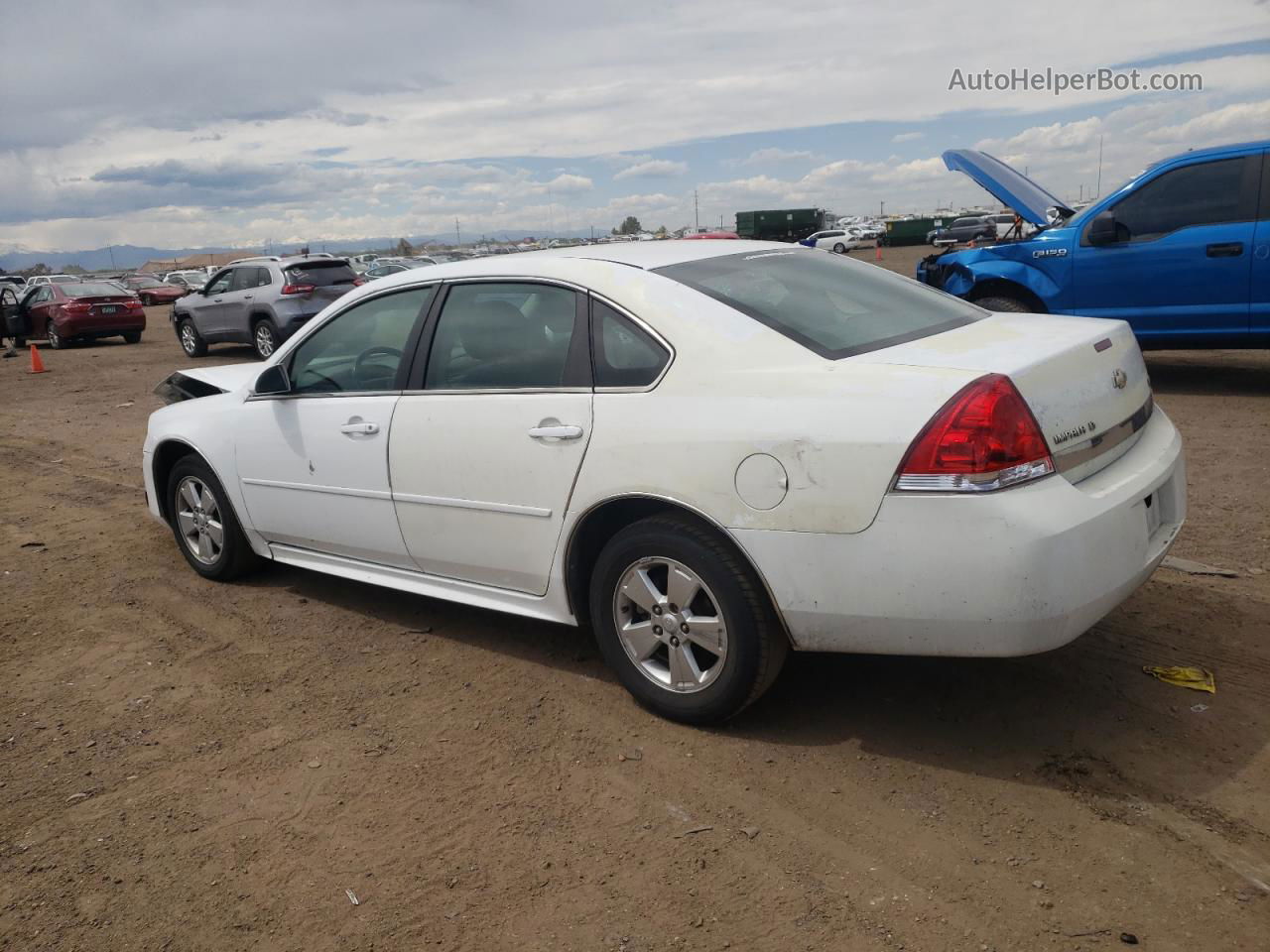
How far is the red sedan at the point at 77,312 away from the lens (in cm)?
2095

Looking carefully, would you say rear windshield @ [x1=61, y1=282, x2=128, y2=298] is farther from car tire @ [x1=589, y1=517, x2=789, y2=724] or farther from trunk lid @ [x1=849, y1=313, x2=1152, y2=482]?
trunk lid @ [x1=849, y1=313, x2=1152, y2=482]

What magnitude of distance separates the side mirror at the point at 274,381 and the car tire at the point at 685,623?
1958 mm

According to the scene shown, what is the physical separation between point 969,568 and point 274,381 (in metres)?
3.29

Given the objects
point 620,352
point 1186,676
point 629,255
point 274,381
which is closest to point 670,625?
point 620,352

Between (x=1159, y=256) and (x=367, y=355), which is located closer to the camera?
(x=367, y=355)

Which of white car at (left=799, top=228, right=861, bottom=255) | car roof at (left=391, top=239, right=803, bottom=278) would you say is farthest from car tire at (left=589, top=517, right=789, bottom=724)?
white car at (left=799, top=228, right=861, bottom=255)

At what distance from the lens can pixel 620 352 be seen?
362 centimetres

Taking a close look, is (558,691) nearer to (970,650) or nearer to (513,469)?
(513,469)

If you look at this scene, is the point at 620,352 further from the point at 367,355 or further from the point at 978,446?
the point at 367,355

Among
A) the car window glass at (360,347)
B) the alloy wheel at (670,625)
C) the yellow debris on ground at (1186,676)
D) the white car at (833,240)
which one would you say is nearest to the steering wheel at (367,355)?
the car window glass at (360,347)

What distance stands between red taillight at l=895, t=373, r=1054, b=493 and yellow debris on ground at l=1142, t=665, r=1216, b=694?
127 cm

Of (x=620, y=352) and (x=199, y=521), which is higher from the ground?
(x=620, y=352)

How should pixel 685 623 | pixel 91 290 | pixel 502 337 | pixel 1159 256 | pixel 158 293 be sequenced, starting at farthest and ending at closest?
pixel 158 293, pixel 91 290, pixel 1159 256, pixel 502 337, pixel 685 623

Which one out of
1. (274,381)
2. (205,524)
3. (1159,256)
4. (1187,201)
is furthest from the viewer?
(1159,256)
